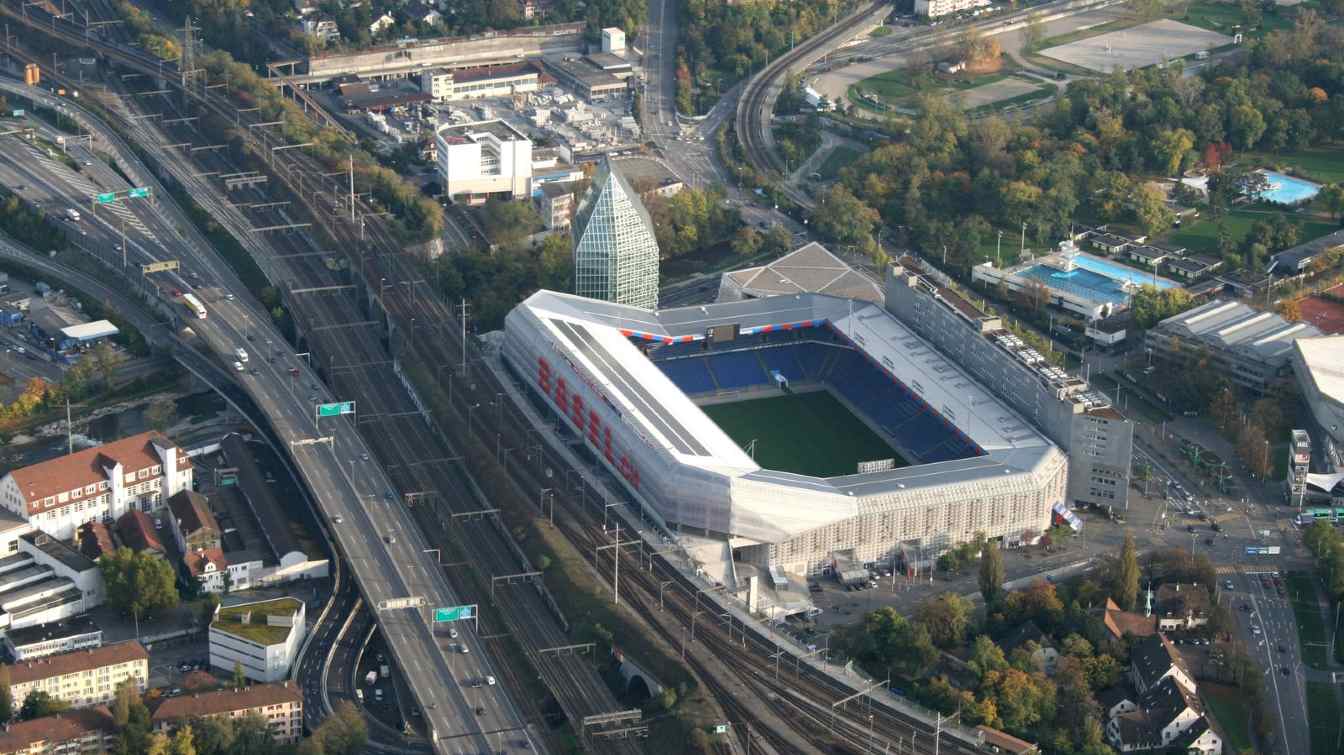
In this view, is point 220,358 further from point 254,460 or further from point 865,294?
point 865,294

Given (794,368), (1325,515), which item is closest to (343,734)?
(794,368)

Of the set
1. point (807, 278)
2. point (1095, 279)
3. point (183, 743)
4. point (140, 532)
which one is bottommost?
point (183, 743)

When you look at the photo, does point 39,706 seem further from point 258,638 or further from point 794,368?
point 794,368

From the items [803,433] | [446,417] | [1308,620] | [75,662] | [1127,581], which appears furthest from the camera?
[803,433]

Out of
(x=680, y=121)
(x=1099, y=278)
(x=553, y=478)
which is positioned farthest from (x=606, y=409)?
(x=680, y=121)

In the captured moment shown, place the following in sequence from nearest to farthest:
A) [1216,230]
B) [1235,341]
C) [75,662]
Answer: [75,662] < [1235,341] < [1216,230]

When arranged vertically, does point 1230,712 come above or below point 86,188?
below

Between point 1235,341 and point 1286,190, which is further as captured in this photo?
point 1286,190
